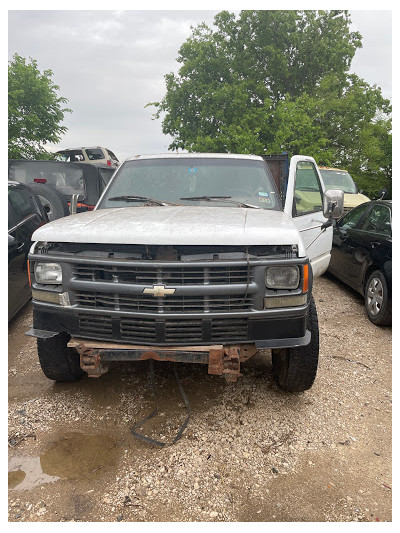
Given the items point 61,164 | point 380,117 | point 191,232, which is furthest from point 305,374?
point 380,117

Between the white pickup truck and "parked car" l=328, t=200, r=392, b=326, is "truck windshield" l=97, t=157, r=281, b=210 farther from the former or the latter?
"parked car" l=328, t=200, r=392, b=326

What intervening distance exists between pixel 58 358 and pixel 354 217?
507 cm

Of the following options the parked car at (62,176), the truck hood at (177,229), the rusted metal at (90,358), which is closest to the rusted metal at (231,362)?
the truck hood at (177,229)

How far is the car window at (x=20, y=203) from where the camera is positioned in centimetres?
510

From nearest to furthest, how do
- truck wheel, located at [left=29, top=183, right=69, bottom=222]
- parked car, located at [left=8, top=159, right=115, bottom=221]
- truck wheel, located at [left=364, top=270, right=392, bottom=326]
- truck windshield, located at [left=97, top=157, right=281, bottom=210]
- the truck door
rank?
truck windshield, located at [left=97, top=157, right=281, bottom=210] → the truck door → truck wheel, located at [left=364, top=270, right=392, bottom=326] → truck wheel, located at [left=29, top=183, right=69, bottom=222] → parked car, located at [left=8, top=159, right=115, bottom=221]

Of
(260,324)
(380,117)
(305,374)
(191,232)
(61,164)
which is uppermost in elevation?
(380,117)

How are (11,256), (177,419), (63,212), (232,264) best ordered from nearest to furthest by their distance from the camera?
(232,264)
(177,419)
(11,256)
(63,212)

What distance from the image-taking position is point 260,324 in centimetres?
269

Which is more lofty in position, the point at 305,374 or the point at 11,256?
the point at 11,256

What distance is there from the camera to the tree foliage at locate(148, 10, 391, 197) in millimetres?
21594

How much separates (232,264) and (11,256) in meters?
3.07

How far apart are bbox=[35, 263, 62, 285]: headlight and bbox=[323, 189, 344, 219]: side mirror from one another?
8.51 feet

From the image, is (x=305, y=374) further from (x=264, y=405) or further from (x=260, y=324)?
(x=260, y=324)

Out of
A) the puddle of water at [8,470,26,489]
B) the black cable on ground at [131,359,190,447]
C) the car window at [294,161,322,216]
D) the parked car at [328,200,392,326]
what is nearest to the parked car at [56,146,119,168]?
the parked car at [328,200,392,326]
